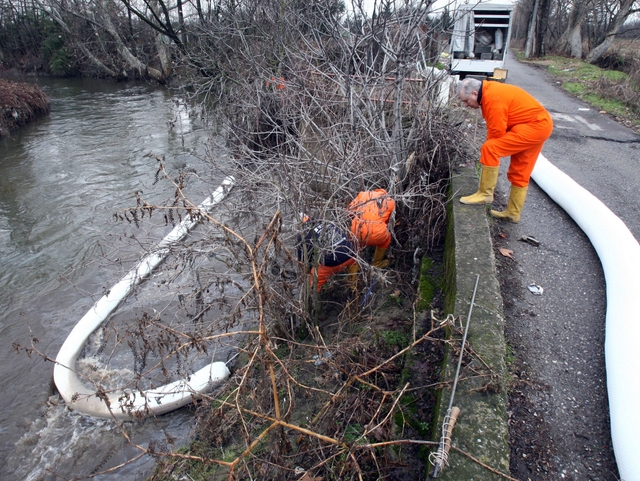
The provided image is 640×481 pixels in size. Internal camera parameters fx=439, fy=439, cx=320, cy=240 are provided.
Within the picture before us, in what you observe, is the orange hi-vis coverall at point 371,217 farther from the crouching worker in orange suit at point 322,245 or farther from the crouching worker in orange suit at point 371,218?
the crouching worker in orange suit at point 322,245

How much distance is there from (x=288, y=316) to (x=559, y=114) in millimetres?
8596

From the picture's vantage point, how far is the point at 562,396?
2.64 meters

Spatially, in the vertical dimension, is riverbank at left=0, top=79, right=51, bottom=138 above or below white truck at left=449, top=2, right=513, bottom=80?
below

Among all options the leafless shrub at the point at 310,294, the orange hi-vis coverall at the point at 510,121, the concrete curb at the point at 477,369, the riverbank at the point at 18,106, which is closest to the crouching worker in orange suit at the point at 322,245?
the leafless shrub at the point at 310,294

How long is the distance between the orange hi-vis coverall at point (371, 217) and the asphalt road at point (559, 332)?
106 centimetres

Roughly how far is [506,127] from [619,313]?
195cm

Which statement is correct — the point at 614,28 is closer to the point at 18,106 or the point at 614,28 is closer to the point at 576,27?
the point at 576,27

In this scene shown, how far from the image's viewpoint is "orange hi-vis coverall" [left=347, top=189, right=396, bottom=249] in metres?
3.62

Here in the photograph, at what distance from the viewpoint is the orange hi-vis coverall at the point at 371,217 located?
3621 millimetres

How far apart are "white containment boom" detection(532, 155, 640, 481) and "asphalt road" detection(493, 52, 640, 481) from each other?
0.33 ft

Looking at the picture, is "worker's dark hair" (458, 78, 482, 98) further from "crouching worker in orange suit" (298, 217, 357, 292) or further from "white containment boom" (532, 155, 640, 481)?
"crouching worker in orange suit" (298, 217, 357, 292)

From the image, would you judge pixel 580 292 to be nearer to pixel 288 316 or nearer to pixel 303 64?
pixel 288 316

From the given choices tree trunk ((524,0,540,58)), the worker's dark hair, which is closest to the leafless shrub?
the worker's dark hair

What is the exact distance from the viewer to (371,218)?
12.6 ft
